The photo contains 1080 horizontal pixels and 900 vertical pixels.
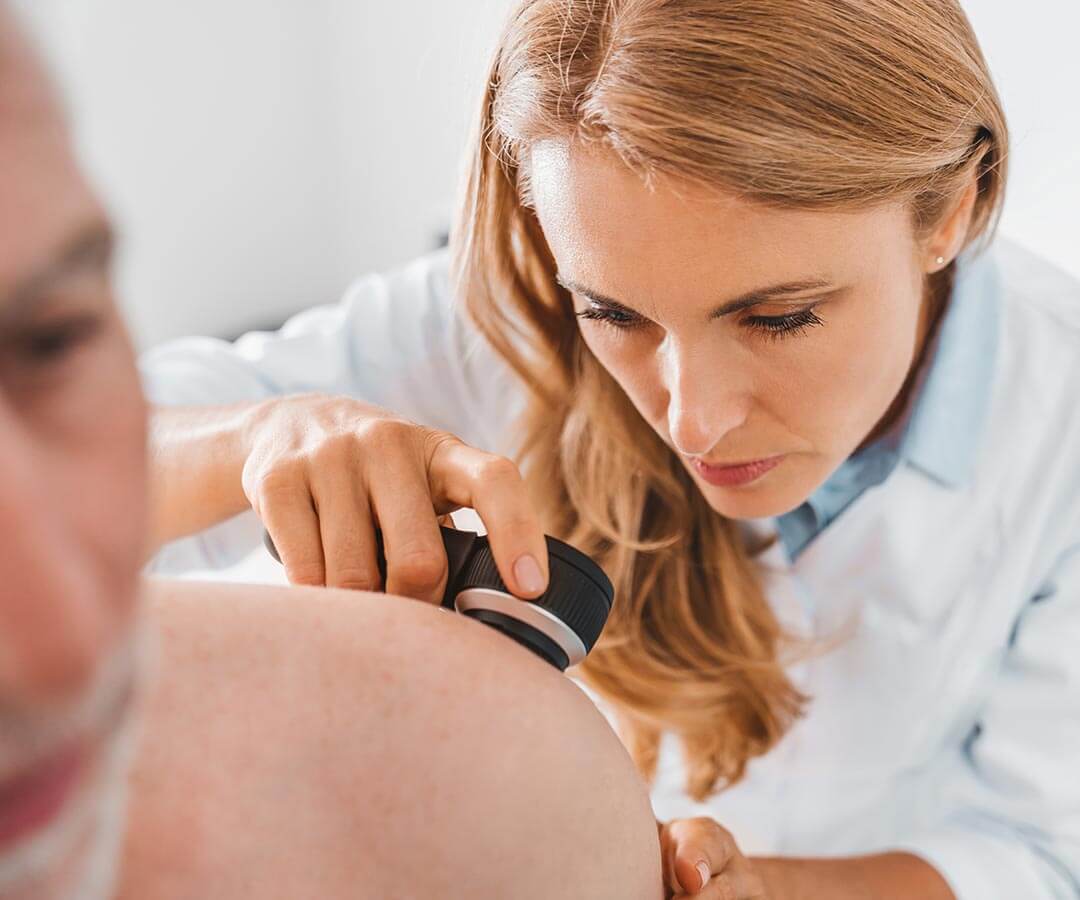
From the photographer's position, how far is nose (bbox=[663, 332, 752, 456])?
2.33 feet

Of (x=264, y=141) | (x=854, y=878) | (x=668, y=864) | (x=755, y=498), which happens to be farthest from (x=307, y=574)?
(x=264, y=141)

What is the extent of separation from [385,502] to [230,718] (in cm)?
17

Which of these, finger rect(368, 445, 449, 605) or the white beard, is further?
finger rect(368, 445, 449, 605)

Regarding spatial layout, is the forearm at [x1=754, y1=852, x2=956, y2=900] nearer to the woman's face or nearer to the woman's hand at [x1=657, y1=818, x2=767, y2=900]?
the woman's hand at [x1=657, y1=818, x2=767, y2=900]

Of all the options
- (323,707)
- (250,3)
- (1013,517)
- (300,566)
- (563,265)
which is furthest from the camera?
(250,3)

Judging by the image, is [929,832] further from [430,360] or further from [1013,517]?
[430,360]

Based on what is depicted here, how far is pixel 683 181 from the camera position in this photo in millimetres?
650

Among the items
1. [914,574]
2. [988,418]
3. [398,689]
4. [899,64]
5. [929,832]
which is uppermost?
[899,64]

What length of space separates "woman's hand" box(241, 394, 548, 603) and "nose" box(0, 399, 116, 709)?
31 cm

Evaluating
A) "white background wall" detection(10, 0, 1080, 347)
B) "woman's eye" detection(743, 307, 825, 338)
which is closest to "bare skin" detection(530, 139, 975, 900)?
"woman's eye" detection(743, 307, 825, 338)

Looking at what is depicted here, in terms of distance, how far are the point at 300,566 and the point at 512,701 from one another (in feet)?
0.52

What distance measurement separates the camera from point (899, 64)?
2.23 ft

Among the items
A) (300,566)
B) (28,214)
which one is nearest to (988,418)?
(300,566)

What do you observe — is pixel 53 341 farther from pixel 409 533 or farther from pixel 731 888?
pixel 731 888
